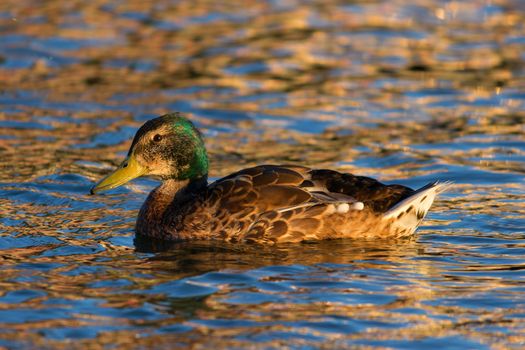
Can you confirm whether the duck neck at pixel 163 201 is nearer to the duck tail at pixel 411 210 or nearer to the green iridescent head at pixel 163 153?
the green iridescent head at pixel 163 153

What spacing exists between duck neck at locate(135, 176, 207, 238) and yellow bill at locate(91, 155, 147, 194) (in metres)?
0.25

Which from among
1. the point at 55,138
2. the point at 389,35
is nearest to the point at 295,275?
the point at 55,138

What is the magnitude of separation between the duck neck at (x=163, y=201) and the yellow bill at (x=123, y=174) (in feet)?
0.83

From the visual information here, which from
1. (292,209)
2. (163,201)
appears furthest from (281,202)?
(163,201)

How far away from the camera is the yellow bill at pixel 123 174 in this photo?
10.8 meters

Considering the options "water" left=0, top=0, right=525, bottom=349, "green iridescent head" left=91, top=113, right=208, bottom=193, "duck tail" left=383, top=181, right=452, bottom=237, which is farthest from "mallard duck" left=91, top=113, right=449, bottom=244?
"green iridescent head" left=91, top=113, right=208, bottom=193

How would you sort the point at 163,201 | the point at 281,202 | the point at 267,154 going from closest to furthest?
the point at 281,202 < the point at 163,201 < the point at 267,154

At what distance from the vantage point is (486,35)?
18.7 m

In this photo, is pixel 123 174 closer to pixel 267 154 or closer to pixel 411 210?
pixel 411 210

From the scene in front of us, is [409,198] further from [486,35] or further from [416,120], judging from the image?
[486,35]

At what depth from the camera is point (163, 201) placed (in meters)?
10.8

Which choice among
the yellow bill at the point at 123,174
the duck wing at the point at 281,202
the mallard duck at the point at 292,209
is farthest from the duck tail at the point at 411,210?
the yellow bill at the point at 123,174

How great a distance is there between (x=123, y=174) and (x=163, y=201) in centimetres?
44

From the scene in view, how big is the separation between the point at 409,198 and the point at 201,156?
2.00 meters
